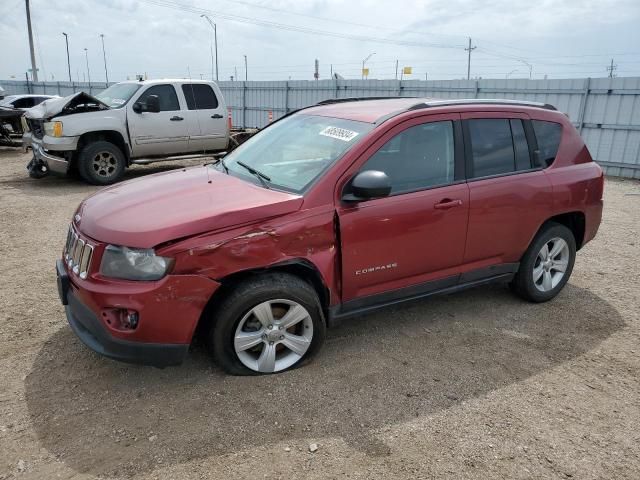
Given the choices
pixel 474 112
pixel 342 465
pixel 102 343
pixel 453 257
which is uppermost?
pixel 474 112

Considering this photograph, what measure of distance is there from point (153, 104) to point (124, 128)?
2.41 ft

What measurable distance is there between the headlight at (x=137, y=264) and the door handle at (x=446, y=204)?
6.23ft

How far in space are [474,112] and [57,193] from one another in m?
7.82

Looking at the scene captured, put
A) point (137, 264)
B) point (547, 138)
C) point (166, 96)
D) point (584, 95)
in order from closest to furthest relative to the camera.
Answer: point (137, 264), point (547, 138), point (166, 96), point (584, 95)

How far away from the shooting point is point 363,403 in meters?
3.03

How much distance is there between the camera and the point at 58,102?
9.41 meters

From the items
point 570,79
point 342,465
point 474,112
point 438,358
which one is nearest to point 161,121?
point 474,112

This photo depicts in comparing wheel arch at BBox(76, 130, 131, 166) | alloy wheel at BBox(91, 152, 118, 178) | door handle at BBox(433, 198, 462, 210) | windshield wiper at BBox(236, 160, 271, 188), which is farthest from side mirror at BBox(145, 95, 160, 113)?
door handle at BBox(433, 198, 462, 210)

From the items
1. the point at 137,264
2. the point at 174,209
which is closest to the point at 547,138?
the point at 174,209

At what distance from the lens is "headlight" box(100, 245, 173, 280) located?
2793mm

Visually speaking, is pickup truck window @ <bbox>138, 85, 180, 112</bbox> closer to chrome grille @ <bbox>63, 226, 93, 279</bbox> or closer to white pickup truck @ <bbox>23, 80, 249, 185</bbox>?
white pickup truck @ <bbox>23, 80, 249, 185</bbox>

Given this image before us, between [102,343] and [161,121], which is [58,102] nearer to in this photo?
[161,121]

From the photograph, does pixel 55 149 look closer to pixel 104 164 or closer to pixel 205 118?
pixel 104 164

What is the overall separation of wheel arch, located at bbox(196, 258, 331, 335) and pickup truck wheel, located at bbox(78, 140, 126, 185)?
746 centimetres
